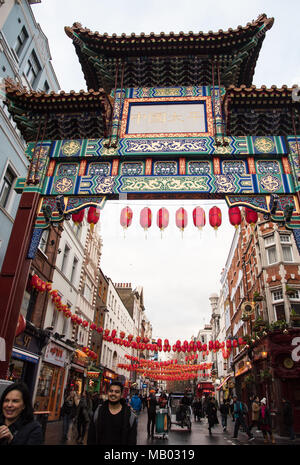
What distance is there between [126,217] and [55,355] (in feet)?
41.3

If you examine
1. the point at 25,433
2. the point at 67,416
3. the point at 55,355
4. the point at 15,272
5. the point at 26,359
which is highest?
the point at 15,272

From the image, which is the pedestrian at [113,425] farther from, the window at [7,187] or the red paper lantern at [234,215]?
the window at [7,187]

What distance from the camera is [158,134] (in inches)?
364

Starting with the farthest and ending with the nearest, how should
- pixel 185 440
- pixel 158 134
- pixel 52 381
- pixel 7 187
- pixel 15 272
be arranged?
pixel 52 381
pixel 7 187
pixel 185 440
pixel 158 134
pixel 15 272

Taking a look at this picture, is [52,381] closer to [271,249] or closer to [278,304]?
[278,304]

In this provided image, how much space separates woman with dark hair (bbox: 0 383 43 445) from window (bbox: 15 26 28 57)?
A: 1834 cm

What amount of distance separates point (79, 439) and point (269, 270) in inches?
571

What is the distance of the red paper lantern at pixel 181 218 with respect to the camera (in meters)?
8.86

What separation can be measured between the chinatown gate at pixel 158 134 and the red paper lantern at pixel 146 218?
2.06ft

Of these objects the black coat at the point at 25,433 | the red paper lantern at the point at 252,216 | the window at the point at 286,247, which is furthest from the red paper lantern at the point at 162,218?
the window at the point at 286,247

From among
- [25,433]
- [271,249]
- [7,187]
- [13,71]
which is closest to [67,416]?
Answer: [25,433]

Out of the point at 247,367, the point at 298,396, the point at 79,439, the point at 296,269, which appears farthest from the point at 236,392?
the point at 79,439
